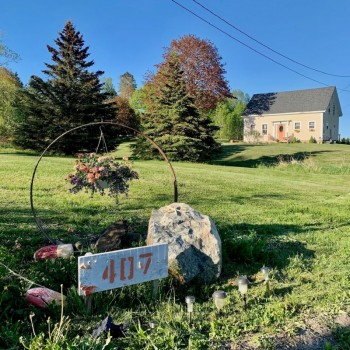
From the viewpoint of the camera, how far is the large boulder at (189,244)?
3490mm

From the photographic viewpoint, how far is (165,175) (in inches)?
458

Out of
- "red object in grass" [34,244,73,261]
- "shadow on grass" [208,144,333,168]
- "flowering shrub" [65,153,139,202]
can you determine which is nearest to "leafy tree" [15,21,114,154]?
"shadow on grass" [208,144,333,168]

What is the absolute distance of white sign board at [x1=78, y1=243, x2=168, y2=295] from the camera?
264 cm

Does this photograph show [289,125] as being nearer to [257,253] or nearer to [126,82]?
[257,253]

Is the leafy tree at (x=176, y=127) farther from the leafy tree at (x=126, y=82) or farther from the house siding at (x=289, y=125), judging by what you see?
the leafy tree at (x=126, y=82)

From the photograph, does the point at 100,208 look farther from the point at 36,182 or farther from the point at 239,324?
the point at 239,324

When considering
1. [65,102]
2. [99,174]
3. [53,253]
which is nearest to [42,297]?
[53,253]

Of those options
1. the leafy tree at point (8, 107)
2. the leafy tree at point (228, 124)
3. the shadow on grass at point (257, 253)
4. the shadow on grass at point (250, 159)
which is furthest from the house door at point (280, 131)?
the shadow on grass at point (257, 253)

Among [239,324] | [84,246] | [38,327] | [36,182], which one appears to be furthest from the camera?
[36,182]

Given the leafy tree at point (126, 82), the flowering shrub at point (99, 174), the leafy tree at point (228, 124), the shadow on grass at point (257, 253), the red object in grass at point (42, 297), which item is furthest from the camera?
the leafy tree at point (126, 82)

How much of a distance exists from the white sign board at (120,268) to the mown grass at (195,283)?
277 mm

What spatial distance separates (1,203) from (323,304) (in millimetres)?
5710

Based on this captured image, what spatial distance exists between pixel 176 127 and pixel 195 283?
17979 millimetres

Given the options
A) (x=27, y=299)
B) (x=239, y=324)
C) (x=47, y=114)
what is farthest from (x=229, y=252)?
(x=47, y=114)
